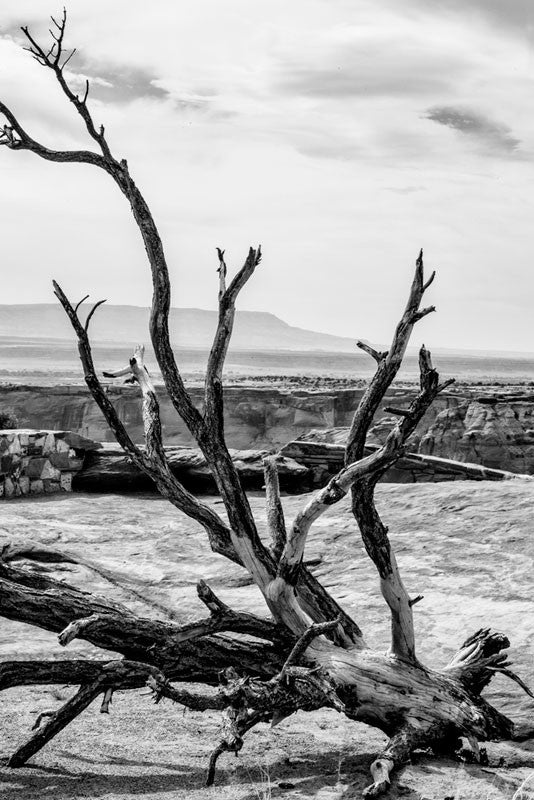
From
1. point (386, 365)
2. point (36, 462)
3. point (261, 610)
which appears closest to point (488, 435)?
point (36, 462)

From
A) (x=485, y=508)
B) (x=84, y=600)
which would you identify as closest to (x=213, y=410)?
(x=84, y=600)

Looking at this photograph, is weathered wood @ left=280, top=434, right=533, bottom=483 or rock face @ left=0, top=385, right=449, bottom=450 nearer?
weathered wood @ left=280, top=434, right=533, bottom=483

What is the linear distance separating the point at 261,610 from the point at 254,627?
7.73 feet

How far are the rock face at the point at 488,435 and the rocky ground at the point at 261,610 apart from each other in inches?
497

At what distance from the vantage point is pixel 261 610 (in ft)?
23.6

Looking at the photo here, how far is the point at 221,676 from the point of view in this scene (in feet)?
14.8

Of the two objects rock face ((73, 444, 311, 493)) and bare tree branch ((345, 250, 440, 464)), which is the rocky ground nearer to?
rock face ((73, 444, 311, 493))

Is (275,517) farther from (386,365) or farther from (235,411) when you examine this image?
(235,411)

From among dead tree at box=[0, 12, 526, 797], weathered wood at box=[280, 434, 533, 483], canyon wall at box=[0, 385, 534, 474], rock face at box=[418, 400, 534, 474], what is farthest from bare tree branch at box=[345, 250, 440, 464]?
canyon wall at box=[0, 385, 534, 474]

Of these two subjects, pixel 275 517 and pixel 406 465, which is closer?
pixel 275 517

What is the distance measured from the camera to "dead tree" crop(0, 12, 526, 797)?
173 inches

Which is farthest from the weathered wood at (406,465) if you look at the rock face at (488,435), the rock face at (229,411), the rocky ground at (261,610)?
the rock face at (229,411)

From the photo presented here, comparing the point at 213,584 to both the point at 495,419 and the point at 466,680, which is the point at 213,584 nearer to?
the point at 466,680

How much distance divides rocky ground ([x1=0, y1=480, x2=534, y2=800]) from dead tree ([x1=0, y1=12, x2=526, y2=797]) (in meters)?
0.20
